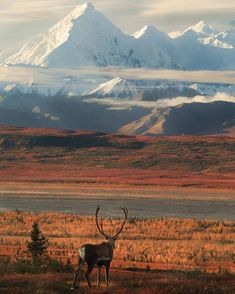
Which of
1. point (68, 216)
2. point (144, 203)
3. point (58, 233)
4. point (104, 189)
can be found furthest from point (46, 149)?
point (58, 233)

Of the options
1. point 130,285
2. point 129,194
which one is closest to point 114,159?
point 129,194

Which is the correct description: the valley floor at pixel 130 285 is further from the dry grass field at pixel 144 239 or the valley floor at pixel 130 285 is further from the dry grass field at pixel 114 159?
the dry grass field at pixel 114 159

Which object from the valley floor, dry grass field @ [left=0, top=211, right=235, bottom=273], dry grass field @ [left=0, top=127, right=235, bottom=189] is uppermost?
dry grass field @ [left=0, top=127, right=235, bottom=189]

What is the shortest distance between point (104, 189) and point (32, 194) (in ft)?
46.4

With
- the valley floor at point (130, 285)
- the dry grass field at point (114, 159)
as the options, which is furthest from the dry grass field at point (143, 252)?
the dry grass field at point (114, 159)

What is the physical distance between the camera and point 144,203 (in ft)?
269

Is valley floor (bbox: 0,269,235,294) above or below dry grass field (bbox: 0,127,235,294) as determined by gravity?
below

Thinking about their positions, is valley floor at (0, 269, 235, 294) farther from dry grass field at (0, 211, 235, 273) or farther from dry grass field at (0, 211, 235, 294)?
dry grass field at (0, 211, 235, 273)

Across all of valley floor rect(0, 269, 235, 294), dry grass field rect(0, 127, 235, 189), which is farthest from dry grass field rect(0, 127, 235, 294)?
dry grass field rect(0, 127, 235, 189)

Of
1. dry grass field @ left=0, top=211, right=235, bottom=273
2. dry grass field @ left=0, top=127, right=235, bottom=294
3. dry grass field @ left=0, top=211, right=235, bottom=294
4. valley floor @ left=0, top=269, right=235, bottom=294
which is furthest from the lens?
dry grass field @ left=0, top=211, right=235, bottom=273

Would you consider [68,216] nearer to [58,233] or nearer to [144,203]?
[58,233]

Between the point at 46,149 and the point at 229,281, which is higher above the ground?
the point at 46,149

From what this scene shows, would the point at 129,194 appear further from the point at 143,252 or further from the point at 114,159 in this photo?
the point at 114,159

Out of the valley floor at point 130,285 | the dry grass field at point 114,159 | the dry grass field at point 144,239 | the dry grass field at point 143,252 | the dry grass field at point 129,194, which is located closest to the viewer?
the valley floor at point 130,285
